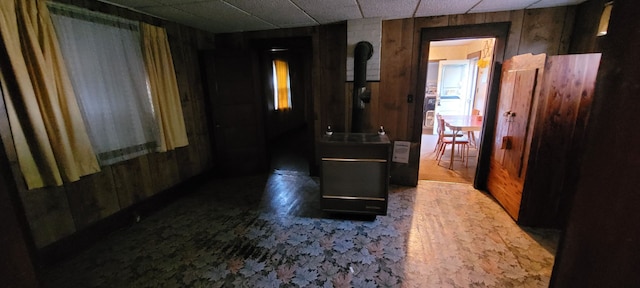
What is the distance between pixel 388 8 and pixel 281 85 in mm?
4377

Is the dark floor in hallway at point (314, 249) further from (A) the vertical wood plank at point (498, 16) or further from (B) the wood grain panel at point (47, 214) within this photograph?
(A) the vertical wood plank at point (498, 16)

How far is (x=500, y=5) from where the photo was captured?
2.55 meters

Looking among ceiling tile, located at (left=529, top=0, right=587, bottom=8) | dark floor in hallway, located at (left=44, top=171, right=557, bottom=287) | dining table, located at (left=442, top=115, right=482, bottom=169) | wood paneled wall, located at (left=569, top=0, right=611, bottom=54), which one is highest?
ceiling tile, located at (left=529, top=0, right=587, bottom=8)

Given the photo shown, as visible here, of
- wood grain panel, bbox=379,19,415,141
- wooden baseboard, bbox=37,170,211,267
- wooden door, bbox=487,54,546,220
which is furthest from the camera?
wood grain panel, bbox=379,19,415,141

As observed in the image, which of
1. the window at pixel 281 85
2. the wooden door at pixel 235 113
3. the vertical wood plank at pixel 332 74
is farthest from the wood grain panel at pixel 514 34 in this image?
the window at pixel 281 85

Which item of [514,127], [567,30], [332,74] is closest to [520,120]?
[514,127]

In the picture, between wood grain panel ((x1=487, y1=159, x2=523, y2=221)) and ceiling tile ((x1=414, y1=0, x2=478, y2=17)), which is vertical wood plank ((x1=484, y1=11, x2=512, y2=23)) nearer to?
ceiling tile ((x1=414, y1=0, x2=478, y2=17))

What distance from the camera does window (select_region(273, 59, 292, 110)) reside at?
20.9 ft

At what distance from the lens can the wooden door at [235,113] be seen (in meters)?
3.51

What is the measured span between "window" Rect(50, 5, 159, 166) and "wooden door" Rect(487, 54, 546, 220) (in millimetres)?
3798

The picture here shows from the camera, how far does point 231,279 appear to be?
1.86 meters

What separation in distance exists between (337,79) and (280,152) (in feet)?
7.70

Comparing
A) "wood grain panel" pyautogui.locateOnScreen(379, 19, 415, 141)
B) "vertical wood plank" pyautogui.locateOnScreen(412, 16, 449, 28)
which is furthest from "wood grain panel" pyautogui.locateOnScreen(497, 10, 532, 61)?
"wood grain panel" pyautogui.locateOnScreen(379, 19, 415, 141)

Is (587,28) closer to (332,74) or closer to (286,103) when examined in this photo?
(332,74)
